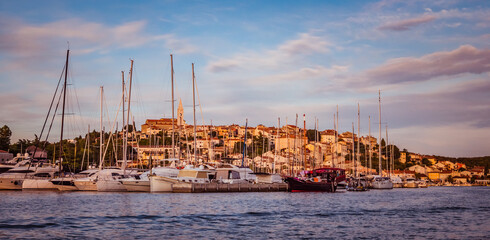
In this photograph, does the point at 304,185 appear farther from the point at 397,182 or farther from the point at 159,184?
the point at 397,182

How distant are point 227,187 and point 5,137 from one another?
74.0 meters

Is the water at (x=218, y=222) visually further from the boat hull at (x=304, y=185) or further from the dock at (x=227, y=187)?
the boat hull at (x=304, y=185)

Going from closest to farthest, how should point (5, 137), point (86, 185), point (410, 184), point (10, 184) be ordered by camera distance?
point (86, 185)
point (10, 184)
point (5, 137)
point (410, 184)

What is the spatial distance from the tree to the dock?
70.2m

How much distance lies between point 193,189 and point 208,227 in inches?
1143

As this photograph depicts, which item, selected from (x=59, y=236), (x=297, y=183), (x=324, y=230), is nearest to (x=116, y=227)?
(x=59, y=236)

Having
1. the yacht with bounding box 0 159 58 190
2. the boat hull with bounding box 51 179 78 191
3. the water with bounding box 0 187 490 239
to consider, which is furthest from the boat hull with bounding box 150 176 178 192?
the yacht with bounding box 0 159 58 190

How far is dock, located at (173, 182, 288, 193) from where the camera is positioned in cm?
5572

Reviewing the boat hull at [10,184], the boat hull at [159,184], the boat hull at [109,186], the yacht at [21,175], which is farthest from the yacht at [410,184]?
the boat hull at [10,184]

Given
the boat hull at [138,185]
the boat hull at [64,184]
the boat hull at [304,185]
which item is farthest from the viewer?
the boat hull at [304,185]

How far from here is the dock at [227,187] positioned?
5572 cm

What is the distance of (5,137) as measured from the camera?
369 feet

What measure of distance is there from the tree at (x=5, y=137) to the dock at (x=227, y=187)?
70.2 meters

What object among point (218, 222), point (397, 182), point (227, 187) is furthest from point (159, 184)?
point (397, 182)
